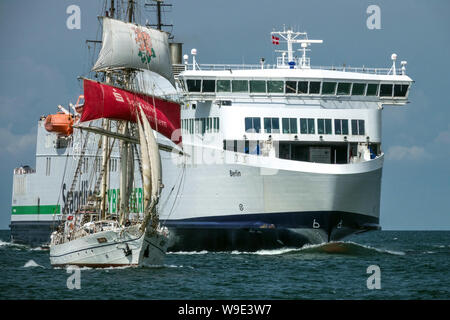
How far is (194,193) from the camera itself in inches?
2018

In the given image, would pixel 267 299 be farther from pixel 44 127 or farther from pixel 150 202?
pixel 44 127

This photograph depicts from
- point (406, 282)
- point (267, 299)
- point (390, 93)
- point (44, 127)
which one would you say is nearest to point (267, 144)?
point (390, 93)

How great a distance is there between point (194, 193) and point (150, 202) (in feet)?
28.8

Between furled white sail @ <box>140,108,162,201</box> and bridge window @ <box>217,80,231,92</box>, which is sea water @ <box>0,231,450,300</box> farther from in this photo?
bridge window @ <box>217,80,231,92</box>

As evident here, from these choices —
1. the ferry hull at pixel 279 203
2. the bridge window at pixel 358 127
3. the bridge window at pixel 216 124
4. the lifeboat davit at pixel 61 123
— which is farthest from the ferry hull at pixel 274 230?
the lifeboat davit at pixel 61 123

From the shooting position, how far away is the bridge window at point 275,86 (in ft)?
169

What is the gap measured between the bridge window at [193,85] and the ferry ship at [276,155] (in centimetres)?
7

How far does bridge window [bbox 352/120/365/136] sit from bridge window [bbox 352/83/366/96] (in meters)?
2.39

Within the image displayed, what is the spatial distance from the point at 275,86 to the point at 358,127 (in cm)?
479

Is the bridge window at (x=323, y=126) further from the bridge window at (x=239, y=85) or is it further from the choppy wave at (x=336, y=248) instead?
the choppy wave at (x=336, y=248)

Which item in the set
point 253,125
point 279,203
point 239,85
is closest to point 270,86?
point 239,85

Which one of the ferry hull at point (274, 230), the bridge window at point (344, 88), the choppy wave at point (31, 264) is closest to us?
the ferry hull at point (274, 230)

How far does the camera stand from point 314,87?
51938 mm

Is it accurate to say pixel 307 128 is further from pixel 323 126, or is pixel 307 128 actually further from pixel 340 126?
pixel 340 126
